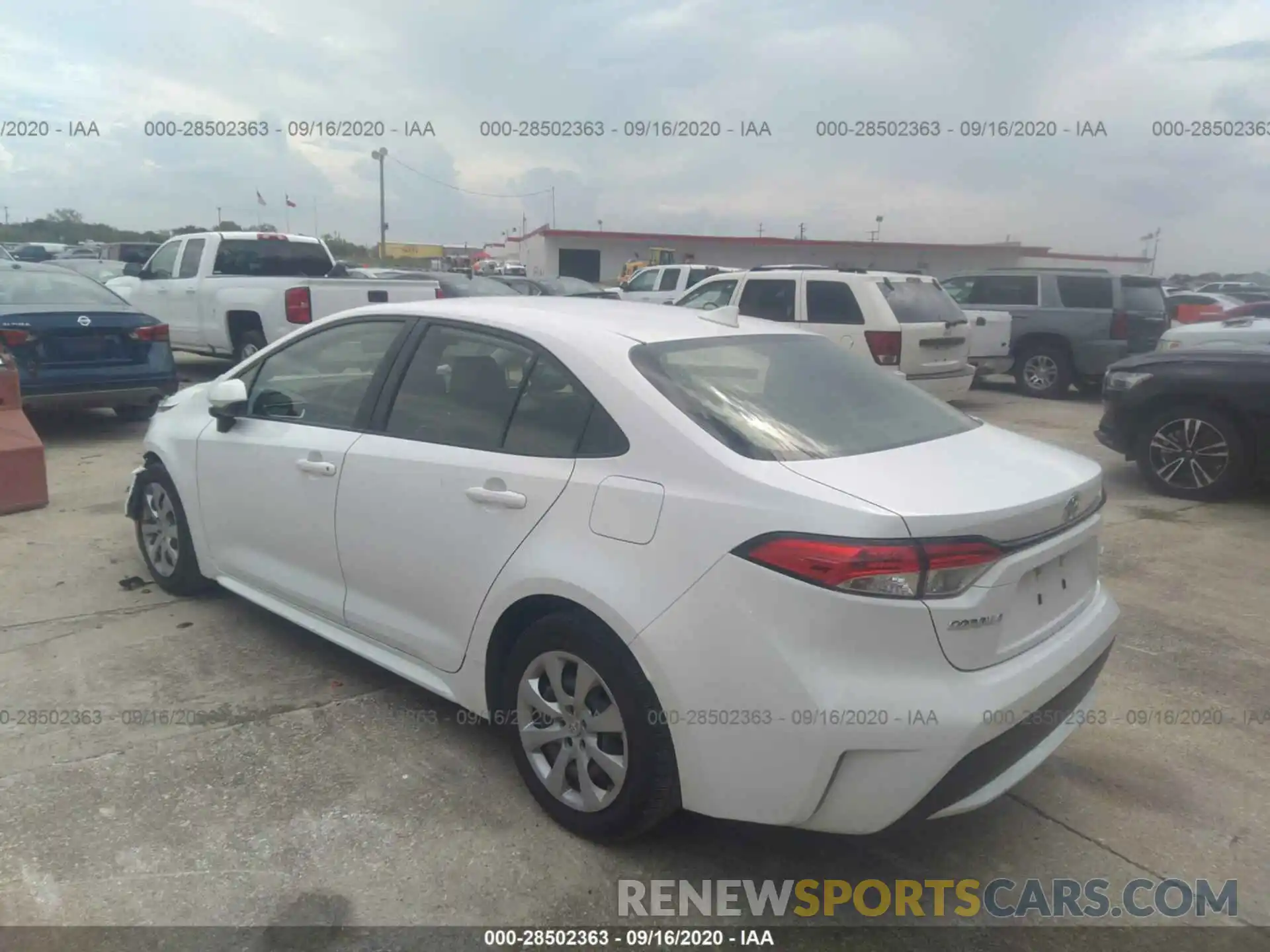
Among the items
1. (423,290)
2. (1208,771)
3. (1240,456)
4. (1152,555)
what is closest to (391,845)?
(1208,771)

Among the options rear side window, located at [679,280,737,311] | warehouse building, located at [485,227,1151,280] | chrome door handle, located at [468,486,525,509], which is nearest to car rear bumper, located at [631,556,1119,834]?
chrome door handle, located at [468,486,525,509]

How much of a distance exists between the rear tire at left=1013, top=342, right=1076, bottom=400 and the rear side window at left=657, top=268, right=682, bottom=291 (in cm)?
668

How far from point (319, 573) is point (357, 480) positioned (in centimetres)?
52

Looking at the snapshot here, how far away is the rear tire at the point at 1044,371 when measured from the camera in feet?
43.3

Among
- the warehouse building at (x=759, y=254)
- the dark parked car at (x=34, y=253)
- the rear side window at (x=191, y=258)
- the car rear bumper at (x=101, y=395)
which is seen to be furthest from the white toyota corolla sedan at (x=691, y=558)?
the warehouse building at (x=759, y=254)

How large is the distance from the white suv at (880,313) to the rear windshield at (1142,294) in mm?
3507

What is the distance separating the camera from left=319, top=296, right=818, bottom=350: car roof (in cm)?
315

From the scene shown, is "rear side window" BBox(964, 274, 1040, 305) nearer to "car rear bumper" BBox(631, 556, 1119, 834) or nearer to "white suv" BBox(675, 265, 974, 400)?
"white suv" BBox(675, 265, 974, 400)

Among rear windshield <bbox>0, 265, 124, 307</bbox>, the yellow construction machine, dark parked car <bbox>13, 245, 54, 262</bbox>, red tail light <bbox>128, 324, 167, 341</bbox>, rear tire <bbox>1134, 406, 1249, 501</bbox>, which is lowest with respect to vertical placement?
rear tire <bbox>1134, 406, 1249, 501</bbox>

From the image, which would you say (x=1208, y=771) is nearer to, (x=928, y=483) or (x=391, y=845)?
(x=928, y=483)

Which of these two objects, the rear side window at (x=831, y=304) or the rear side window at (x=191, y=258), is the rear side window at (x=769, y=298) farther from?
the rear side window at (x=191, y=258)

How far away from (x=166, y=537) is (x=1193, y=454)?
7.02m

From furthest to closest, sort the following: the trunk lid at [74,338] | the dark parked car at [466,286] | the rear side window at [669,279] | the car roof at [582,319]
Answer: the rear side window at [669,279], the dark parked car at [466,286], the trunk lid at [74,338], the car roof at [582,319]

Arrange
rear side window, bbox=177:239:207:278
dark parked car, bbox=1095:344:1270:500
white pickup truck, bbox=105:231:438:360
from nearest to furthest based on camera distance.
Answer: dark parked car, bbox=1095:344:1270:500 < white pickup truck, bbox=105:231:438:360 < rear side window, bbox=177:239:207:278
